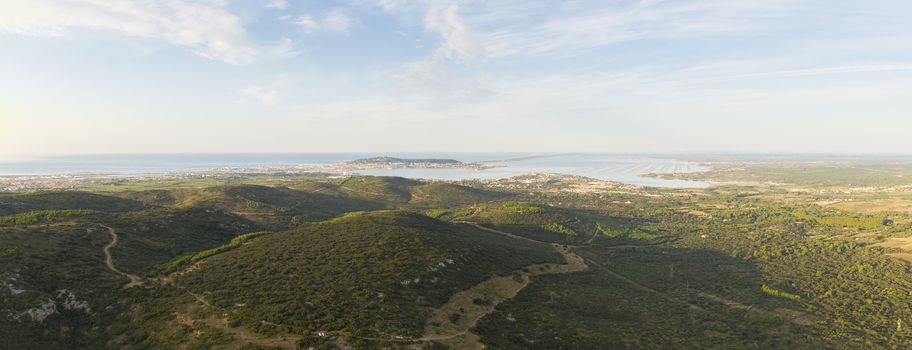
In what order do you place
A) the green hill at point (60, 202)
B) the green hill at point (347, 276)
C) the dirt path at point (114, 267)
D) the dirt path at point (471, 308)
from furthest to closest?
1. the green hill at point (60, 202)
2. the dirt path at point (114, 267)
3. the dirt path at point (471, 308)
4. the green hill at point (347, 276)

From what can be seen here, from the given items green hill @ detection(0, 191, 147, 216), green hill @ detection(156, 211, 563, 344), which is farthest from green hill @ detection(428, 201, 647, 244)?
green hill @ detection(0, 191, 147, 216)

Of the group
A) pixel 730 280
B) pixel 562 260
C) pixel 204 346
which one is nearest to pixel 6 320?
pixel 204 346

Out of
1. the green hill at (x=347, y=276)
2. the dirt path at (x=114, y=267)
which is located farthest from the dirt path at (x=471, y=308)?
the dirt path at (x=114, y=267)

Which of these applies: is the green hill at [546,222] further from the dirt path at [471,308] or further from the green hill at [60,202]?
the green hill at [60,202]

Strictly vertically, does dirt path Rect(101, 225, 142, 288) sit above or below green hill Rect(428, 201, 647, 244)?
above

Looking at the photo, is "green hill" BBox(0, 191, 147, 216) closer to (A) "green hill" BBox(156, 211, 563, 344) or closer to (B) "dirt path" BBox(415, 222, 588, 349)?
(A) "green hill" BBox(156, 211, 563, 344)

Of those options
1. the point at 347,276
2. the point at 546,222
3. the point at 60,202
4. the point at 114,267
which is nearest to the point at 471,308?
the point at 347,276

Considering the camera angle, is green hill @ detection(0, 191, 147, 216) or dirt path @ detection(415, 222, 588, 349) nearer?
dirt path @ detection(415, 222, 588, 349)

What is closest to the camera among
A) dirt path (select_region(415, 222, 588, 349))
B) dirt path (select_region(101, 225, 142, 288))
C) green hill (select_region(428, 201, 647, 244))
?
dirt path (select_region(415, 222, 588, 349))
